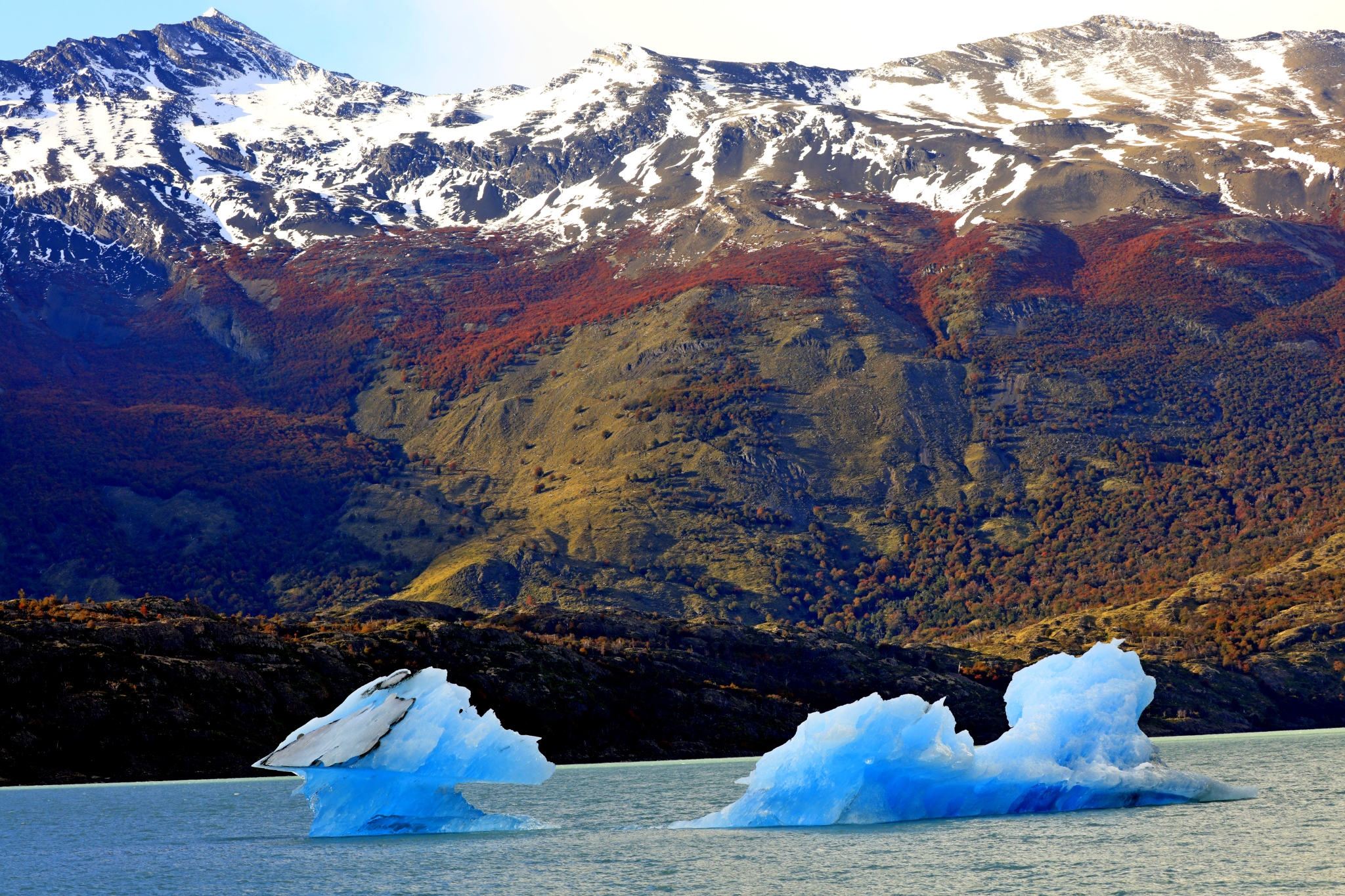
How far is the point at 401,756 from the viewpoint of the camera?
1597 inches

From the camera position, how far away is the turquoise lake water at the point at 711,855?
33.2 meters

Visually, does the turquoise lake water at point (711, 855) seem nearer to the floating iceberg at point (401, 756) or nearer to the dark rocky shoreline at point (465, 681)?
the floating iceberg at point (401, 756)

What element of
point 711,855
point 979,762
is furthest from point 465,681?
point 979,762

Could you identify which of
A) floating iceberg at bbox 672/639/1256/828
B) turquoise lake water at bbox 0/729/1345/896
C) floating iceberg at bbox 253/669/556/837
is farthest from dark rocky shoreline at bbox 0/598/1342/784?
floating iceberg at bbox 672/639/1256/828

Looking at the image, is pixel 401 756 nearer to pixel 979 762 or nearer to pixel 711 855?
pixel 711 855

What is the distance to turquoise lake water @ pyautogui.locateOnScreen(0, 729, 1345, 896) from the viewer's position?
33250mm

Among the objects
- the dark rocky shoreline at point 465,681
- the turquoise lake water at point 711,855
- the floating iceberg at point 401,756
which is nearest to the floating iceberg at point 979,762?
the turquoise lake water at point 711,855

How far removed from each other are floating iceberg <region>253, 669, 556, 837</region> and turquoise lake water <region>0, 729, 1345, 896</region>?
1.20 m

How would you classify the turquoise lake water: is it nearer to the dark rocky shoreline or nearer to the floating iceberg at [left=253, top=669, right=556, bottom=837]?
the floating iceberg at [left=253, top=669, right=556, bottom=837]

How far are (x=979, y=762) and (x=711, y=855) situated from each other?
33.4 feet

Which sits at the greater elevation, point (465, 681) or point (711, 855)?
point (711, 855)

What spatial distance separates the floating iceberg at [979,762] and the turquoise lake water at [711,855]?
82cm

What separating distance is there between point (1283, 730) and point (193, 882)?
139 m

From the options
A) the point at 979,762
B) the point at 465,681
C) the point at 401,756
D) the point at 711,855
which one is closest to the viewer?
the point at 711,855
